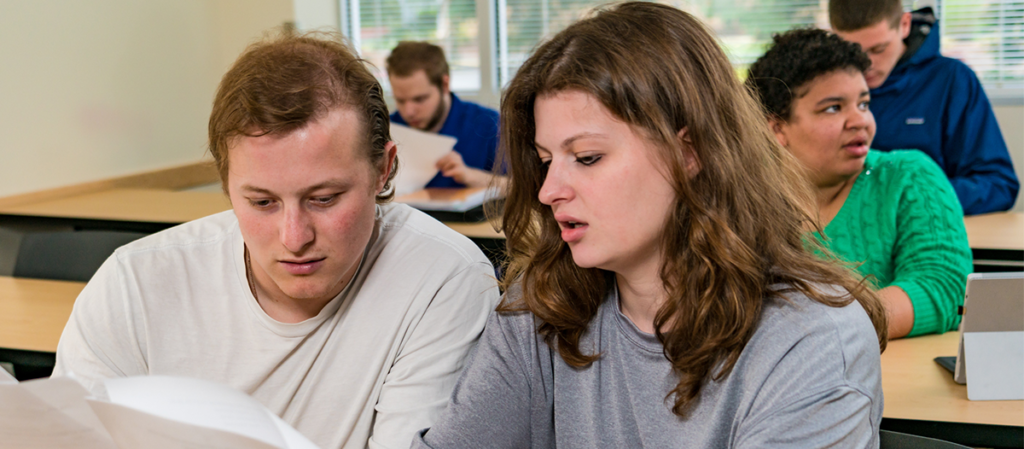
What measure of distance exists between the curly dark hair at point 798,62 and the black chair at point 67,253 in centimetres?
170

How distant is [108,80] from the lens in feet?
11.9

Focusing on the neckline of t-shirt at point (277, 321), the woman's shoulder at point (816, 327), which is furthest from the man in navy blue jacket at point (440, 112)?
the woman's shoulder at point (816, 327)

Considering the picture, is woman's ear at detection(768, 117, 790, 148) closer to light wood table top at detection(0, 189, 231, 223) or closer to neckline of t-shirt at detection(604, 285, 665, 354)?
neckline of t-shirt at detection(604, 285, 665, 354)

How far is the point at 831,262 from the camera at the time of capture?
1.07m

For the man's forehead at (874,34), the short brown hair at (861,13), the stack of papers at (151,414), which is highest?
the short brown hair at (861,13)

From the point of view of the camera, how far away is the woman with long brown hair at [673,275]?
3.02ft

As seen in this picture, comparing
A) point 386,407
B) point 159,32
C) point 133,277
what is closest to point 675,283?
point 386,407

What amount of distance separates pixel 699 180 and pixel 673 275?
0.13 metres

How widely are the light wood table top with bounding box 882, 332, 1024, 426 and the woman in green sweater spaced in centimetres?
22

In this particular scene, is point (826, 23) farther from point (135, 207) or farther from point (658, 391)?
point (658, 391)

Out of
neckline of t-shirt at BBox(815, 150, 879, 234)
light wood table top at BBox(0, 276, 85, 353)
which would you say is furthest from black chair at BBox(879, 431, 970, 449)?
light wood table top at BBox(0, 276, 85, 353)

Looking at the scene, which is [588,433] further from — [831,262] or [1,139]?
[1,139]

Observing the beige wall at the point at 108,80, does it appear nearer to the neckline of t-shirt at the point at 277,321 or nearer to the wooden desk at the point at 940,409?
the neckline of t-shirt at the point at 277,321

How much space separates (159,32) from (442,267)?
132 inches
